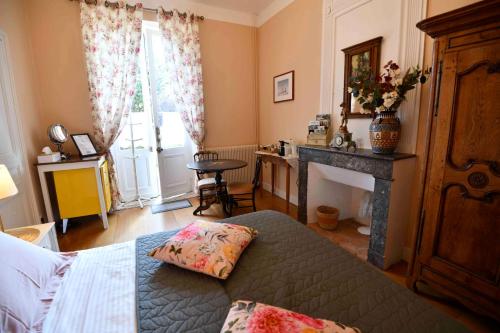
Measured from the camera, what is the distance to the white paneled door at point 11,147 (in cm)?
223

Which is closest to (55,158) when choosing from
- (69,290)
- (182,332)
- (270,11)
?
(69,290)

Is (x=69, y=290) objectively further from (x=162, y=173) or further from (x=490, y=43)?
(x=162, y=173)

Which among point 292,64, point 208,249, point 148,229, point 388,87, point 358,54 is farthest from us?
point 292,64

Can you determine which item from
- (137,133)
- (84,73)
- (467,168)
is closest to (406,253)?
(467,168)

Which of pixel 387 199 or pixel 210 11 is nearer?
pixel 387 199

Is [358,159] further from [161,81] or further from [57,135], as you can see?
[57,135]

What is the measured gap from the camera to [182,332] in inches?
30.6

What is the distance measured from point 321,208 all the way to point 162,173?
2371mm

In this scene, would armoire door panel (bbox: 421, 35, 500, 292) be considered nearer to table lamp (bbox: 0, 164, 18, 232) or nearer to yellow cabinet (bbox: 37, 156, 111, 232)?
table lamp (bbox: 0, 164, 18, 232)

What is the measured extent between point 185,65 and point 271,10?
1.54m

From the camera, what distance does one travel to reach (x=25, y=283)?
0.87 metres

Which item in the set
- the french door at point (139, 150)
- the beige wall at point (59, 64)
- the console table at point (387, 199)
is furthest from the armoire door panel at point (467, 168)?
the beige wall at point (59, 64)

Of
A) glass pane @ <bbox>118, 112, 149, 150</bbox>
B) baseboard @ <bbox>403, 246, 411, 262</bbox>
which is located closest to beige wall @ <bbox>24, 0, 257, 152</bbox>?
glass pane @ <bbox>118, 112, 149, 150</bbox>

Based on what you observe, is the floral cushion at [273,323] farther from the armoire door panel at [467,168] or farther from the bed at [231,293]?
the armoire door panel at [467,168]
